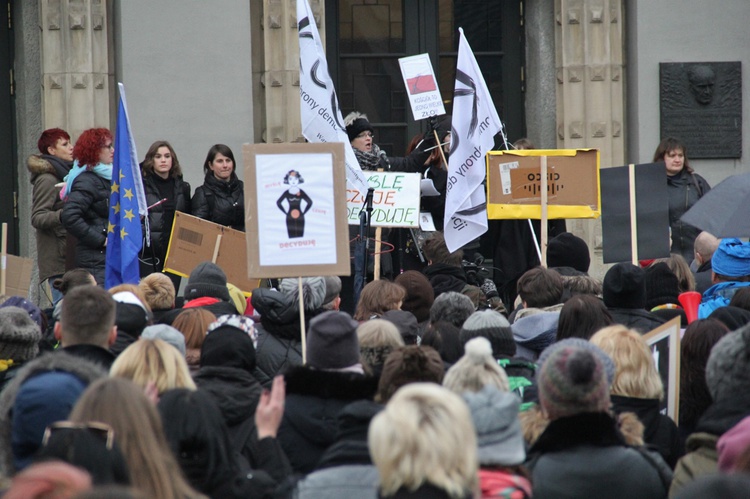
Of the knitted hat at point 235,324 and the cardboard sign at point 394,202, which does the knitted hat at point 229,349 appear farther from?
the cardboard sign at point 394,202

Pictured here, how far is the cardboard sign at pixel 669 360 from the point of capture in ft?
18.8

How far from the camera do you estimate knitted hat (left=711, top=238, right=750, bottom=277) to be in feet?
25.2

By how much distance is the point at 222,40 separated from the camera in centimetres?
1248

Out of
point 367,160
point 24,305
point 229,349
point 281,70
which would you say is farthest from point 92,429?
point 281,70

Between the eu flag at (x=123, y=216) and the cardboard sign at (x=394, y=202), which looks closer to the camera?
the eu flag at (x=123, y=216)

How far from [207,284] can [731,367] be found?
3805mm

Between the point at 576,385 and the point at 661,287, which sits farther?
the point at 661,287

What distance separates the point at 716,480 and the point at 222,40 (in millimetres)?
10220

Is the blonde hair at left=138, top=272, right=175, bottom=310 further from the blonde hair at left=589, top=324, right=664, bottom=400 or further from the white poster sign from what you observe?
the blonde hair at left=589, top=324, right=664, bottom=400

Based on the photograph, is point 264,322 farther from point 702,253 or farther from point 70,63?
point 70,63

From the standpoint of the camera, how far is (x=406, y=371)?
15.9 feet

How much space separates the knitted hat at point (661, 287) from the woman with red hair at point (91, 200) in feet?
15.1

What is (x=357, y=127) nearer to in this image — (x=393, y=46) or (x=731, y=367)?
(x=393, y=46)

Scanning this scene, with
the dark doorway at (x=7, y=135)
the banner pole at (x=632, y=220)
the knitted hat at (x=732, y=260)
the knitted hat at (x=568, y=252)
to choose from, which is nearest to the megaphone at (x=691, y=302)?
the knitted hat at (x=732, y=260)
